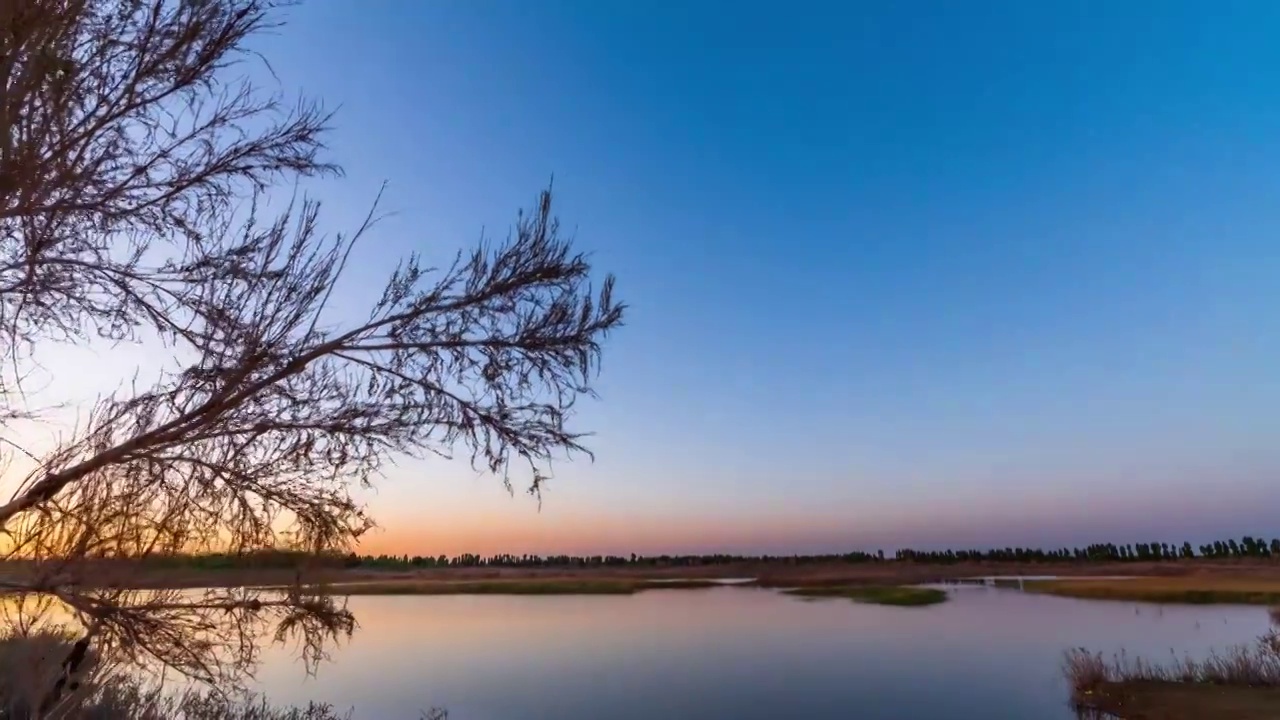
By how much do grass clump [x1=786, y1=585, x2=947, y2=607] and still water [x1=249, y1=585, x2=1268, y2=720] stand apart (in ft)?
10.7

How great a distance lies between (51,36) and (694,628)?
2694 centimetres

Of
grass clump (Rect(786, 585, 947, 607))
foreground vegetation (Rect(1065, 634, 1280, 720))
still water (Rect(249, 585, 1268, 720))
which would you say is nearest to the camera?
foreground vegetation (Rect(1065, 634, 1280, 720))

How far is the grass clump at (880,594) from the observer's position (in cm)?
3709

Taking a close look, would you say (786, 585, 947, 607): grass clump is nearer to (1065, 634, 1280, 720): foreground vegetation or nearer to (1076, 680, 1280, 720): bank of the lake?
(1065, 634, 1280, 720): foreground vegetation

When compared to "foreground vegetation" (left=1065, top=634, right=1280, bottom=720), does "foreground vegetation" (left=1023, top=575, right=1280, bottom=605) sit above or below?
above

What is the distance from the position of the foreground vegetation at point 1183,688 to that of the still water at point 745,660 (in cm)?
67

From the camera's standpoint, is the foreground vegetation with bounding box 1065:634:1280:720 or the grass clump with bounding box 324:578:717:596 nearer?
the foreground vegetation with bounding box 1065:634:1280:720

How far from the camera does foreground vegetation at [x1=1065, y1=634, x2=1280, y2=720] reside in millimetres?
11719

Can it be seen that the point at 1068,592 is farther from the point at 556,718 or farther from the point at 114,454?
the point at 114,454

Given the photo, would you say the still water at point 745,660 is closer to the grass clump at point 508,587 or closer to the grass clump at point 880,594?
the grass clump at point 880,594

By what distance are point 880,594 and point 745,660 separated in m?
23.0

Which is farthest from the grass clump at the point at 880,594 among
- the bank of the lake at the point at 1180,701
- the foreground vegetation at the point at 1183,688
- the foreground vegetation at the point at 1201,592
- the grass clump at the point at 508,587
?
the bank of the lake at the point at 1180,701

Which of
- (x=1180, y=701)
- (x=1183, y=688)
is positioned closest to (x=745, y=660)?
(x=1183, y=688)

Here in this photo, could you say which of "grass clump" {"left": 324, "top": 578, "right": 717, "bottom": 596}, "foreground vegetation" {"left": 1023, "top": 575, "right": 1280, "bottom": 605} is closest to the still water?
"foreground vegetation" {"left": 1023, "top": 575, "right": 1280, "bottom": 605}
